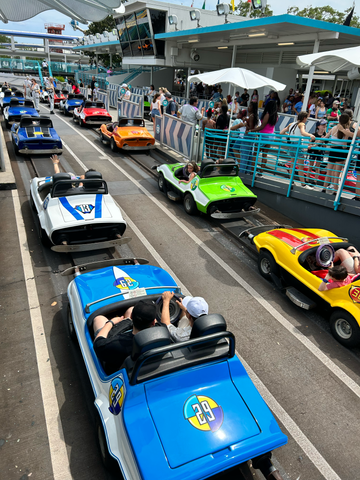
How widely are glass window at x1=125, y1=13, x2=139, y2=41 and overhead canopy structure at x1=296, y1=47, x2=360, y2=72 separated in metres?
26.0

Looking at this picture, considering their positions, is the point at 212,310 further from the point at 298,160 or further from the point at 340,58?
the point at 340,58

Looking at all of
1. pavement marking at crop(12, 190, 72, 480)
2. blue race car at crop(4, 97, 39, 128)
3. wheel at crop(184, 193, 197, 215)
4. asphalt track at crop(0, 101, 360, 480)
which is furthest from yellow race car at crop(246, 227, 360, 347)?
blue race car at crop(4, 97, 39, 128)

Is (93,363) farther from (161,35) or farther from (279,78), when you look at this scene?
(161,35)

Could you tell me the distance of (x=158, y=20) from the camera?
2792cm

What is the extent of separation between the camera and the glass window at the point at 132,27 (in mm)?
30116

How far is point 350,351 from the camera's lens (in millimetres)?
4895

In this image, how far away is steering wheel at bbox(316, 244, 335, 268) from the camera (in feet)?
17.5

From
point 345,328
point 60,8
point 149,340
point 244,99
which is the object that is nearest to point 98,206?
point 60,8

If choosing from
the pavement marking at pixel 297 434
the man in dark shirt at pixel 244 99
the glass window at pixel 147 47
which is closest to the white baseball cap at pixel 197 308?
the pavement marking at pixel 297 434

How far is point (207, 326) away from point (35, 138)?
37.0 feet

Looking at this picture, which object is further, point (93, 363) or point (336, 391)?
point (336, 391)

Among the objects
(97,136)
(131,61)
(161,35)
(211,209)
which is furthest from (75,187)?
(131,61)

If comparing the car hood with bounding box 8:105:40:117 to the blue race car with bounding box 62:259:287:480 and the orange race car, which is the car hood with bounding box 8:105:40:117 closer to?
the orange race car

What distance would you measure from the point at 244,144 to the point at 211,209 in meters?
3.47
